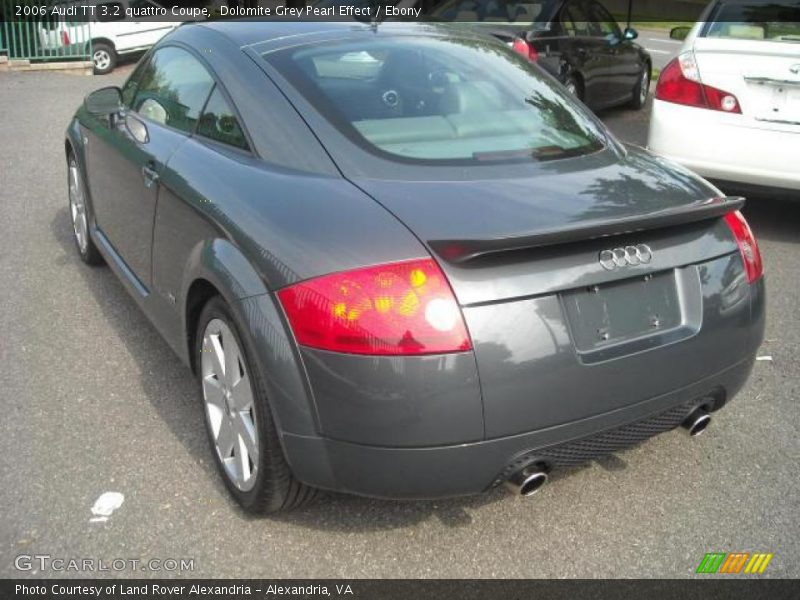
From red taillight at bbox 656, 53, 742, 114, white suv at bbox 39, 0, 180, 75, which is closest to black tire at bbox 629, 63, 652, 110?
red taillight at bbox 656, 53, 742, 114

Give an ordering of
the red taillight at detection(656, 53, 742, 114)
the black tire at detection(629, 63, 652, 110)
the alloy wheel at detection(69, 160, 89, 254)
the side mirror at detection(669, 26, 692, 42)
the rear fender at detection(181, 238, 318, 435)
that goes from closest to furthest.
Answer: the rear fender at detection(181, 238, 318, 435) < the alloy wheel at detection(69, 160, 89, 254) < the red taillight at detection(656, 53, 742, 114) < the side mirror at detection(669, 26, 692, 42) < the black tire at detection(629, 63, 652, 110)

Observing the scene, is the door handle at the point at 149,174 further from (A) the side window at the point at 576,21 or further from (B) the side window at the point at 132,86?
(A) the side window at the point at 576,21

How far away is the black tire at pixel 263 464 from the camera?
261 centimetres

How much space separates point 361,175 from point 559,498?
4.36 ft

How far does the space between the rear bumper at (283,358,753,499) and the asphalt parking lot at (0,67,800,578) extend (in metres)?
0.36

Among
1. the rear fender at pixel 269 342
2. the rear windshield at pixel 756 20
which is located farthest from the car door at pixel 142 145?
the rear windshield at pixel 756 20

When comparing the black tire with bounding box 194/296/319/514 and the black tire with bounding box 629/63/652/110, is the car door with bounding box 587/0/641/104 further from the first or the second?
the black tire with bounding box 194/296/319/514

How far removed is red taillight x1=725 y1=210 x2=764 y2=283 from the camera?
288cm

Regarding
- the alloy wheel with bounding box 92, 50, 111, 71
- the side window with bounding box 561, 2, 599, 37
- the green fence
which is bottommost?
the alloy wheel with bounding box 92, 50, 111, 71

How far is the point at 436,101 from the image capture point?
3.21 meters

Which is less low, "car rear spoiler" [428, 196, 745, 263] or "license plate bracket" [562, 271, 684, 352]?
"car rear spoiler" [428, 196, 745, 263]

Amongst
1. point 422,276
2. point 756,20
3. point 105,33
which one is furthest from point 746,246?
point 105,33

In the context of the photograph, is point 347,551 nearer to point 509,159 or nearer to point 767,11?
point 509,159

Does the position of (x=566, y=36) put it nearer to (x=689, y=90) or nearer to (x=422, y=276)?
(x=689, y=90)
